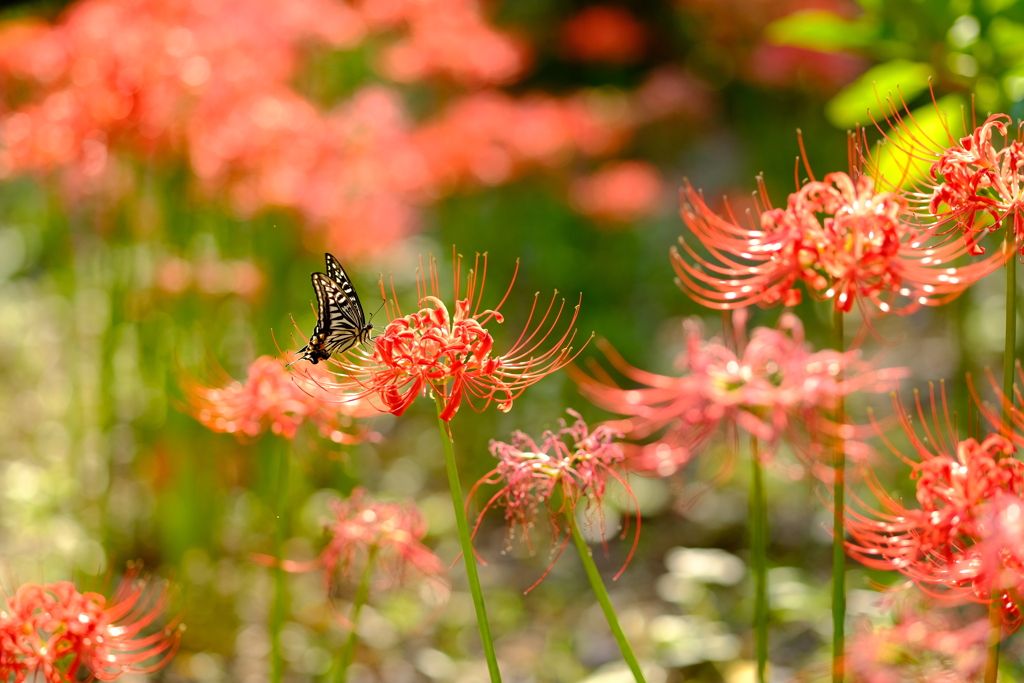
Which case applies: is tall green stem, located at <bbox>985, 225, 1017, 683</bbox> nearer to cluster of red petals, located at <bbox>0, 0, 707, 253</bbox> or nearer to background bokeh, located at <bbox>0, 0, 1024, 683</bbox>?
background bokeh, located at <bbox>0, 0, 1024, 683</bbox>

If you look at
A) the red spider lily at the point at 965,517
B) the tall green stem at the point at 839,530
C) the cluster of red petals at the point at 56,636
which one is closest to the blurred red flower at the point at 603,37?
the tall green stem at the point at 839,530

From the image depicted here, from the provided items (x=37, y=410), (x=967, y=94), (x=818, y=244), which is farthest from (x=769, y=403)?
(x=37, y=410)

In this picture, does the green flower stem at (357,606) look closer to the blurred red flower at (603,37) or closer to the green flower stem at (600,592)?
the green flower stem at (600,592)

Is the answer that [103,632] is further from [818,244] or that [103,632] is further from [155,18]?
[155,18]

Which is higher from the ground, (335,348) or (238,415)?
(335,348)


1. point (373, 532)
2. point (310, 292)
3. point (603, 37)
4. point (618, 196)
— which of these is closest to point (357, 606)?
point (373, 532)

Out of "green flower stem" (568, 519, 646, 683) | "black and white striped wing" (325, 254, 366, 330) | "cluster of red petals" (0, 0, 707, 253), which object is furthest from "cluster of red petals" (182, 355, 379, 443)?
"cluster of red petals" (0, 0, 707, 253)
